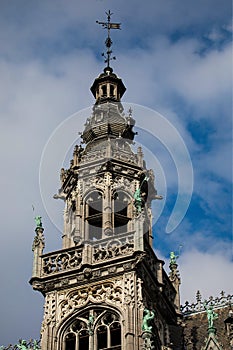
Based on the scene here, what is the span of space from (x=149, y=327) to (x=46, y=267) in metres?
5.45

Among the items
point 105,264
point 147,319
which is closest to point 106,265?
point 105,264

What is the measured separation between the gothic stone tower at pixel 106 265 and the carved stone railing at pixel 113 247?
0.12 ft

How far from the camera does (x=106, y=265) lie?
131 ft

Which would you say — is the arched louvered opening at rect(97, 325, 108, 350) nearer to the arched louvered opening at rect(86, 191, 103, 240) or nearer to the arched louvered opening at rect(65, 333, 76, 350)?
the arched louvered opening at rect(65, 333, 76, 350)

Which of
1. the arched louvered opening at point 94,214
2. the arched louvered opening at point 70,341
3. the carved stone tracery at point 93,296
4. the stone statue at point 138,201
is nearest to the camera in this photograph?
the arched louvered opening at point 70,341

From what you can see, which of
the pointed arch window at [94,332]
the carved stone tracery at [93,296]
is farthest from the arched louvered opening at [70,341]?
the carved stone tracery at [93,296]

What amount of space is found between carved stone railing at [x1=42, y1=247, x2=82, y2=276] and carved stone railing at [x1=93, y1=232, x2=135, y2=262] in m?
0.72

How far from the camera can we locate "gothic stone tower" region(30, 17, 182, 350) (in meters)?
38.7

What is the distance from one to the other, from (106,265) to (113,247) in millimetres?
802

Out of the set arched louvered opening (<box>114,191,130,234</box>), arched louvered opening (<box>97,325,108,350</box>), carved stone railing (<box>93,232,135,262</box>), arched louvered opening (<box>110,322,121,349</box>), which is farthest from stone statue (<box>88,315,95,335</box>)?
arched louvered opening (<box>114,191,130,234</box>)

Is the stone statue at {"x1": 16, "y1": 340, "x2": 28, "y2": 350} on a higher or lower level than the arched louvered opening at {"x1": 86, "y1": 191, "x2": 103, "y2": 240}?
lower

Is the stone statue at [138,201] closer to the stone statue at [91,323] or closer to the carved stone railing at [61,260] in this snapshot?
the carved stone railing at [61,260]

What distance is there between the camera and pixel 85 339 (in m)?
38.8

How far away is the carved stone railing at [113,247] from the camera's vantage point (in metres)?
40.2
